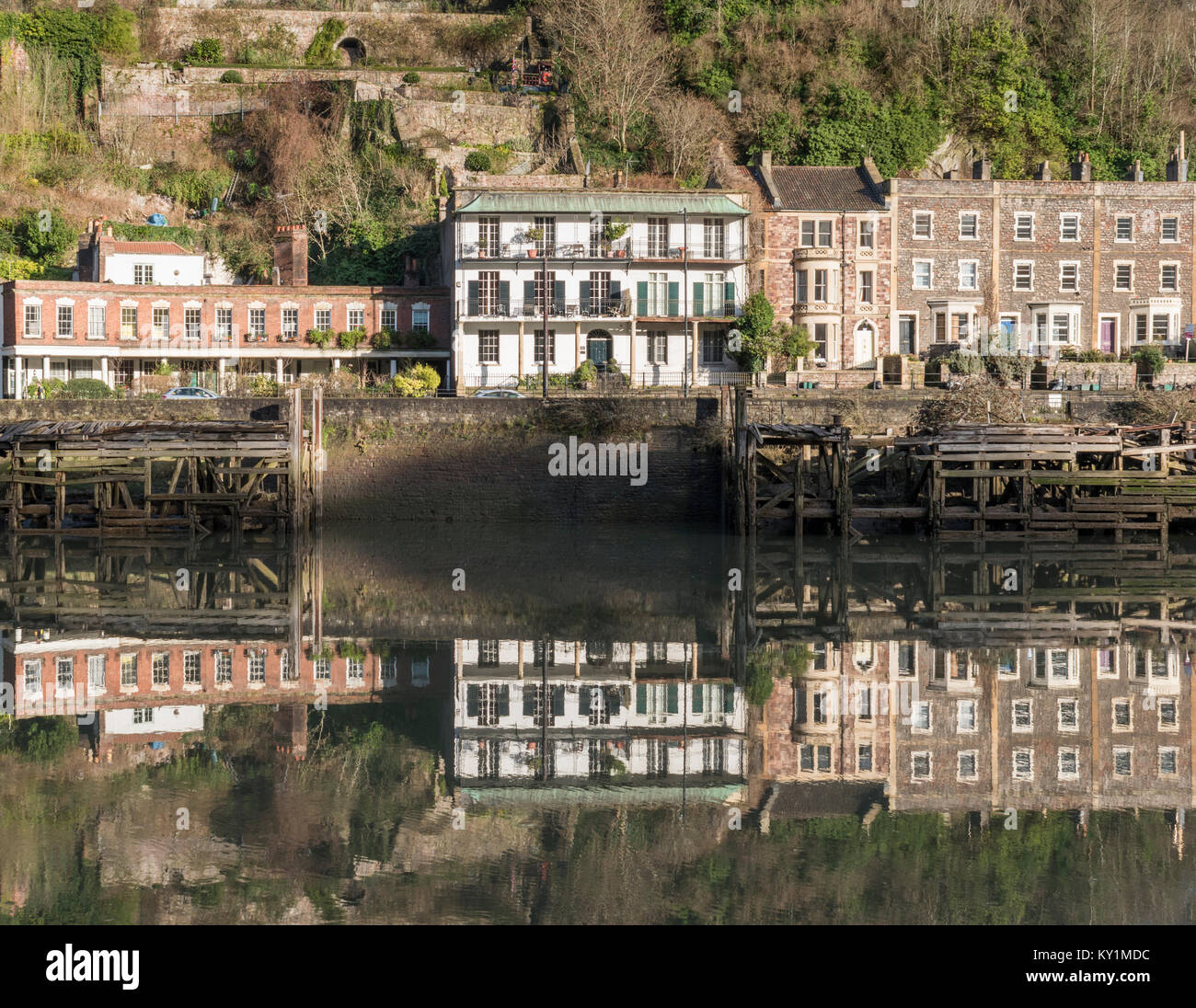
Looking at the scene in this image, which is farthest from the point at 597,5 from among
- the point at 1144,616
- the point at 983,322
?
the point at 1144,616

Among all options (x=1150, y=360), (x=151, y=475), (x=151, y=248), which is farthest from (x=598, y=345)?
(x=151, y=475)

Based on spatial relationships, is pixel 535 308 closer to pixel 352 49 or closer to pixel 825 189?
pixel 825 189

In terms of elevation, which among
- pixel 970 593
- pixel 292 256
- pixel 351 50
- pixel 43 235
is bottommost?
pixel 970 593

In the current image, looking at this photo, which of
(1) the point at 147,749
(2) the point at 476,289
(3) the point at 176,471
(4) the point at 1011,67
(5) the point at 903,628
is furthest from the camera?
(4) the point at 1011,67

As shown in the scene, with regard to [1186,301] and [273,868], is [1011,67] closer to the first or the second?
[1186,301]

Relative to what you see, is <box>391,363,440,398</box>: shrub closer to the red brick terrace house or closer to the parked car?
the red brick terrace house

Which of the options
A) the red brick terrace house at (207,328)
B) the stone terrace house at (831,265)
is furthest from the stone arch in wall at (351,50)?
the stone terrace house at (831,265)
